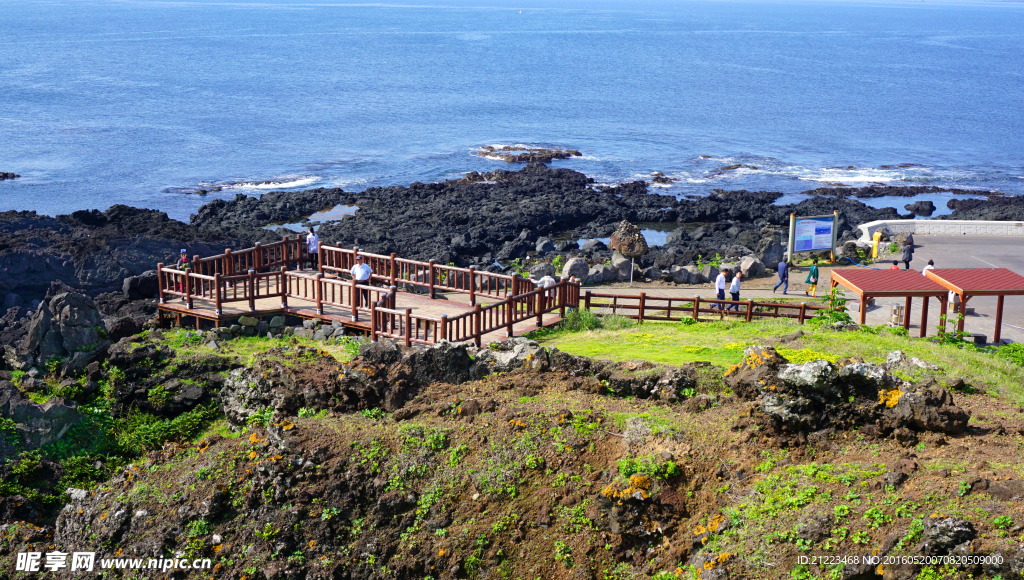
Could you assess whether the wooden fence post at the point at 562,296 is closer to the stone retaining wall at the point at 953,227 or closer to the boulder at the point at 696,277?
the boulder at the point at 696,277

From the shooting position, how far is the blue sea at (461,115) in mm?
62188

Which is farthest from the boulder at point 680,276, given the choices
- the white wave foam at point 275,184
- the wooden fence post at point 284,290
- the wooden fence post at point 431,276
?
the white wave foam at point 275,184

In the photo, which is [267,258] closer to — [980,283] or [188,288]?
[188,288]

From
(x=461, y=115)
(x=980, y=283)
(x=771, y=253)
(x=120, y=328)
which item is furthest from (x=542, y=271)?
(x=461, y=115)

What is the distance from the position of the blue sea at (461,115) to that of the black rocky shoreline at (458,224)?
17.8 feet

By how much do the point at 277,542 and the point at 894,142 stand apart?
80.3 meters

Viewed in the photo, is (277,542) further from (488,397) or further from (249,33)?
(249,33)

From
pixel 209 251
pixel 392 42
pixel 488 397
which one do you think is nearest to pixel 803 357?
pixel 488 397

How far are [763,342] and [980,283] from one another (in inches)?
245

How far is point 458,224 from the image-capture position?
46031 millimetres

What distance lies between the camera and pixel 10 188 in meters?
54.1

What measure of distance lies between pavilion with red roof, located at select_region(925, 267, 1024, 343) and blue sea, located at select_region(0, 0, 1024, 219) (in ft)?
123

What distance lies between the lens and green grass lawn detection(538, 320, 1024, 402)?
1573cm

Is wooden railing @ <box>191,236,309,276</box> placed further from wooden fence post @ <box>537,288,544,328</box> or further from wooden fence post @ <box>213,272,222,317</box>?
wooden fence post @ <box>537,288,544,328</box>
